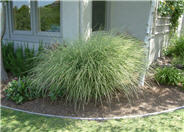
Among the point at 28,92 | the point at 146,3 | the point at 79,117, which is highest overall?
the point at 146,3

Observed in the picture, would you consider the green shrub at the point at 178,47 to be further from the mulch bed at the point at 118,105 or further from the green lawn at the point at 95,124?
the green lawn at the point at 95,124

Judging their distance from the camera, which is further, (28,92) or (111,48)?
(28,92)

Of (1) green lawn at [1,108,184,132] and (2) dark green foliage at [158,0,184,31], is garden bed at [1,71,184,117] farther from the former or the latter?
(2) dark green foliage at [158,0,184,31]

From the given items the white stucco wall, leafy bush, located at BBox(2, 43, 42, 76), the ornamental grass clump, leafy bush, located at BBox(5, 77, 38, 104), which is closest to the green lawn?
the ornamental grass clump

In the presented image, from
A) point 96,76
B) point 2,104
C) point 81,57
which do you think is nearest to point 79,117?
point 96,76

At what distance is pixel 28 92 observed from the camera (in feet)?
13.0

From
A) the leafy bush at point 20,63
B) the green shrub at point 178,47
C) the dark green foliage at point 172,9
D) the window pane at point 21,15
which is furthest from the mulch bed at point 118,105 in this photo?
the dark green foliage at point 172,9

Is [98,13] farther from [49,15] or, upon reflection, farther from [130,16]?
[49,15]

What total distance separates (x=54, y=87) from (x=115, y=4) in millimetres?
3680

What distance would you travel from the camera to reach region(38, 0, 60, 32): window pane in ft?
17.3

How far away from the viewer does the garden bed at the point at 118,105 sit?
11.3 ft

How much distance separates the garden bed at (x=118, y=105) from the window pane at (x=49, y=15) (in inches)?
93.9

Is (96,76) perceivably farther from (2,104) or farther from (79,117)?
(2,104)

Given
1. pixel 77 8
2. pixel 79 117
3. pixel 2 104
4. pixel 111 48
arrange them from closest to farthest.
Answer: pixel 79 117
pixel 111 48
pixel 2 104
pixel 77 8
